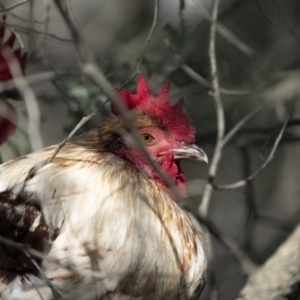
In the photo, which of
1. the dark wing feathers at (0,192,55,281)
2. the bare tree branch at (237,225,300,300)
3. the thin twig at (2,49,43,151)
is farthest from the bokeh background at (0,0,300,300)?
the bare tree branch at (237,225,300,300)

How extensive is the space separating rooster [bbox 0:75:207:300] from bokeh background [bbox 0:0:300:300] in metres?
0.91

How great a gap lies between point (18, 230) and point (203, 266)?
0.76 meters

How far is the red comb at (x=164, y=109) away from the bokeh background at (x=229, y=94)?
0.71m

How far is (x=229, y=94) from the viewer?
4129mm

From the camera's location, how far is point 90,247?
2.66m

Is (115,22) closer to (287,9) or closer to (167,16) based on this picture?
(167,16)

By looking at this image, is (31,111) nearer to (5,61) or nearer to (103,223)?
(103,223)

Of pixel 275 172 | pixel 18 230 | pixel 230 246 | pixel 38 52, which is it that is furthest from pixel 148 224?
pixel 275 172

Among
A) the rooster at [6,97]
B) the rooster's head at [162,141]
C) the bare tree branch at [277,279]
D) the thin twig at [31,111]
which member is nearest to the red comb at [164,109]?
the rooster's head at [162,141]

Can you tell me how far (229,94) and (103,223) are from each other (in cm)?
165

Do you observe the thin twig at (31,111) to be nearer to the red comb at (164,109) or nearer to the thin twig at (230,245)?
the red comb at (164,109)

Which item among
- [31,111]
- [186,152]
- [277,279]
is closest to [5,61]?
[31,111]

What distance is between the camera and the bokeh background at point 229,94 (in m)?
4.01

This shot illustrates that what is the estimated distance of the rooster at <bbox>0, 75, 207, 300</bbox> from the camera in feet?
8.63
